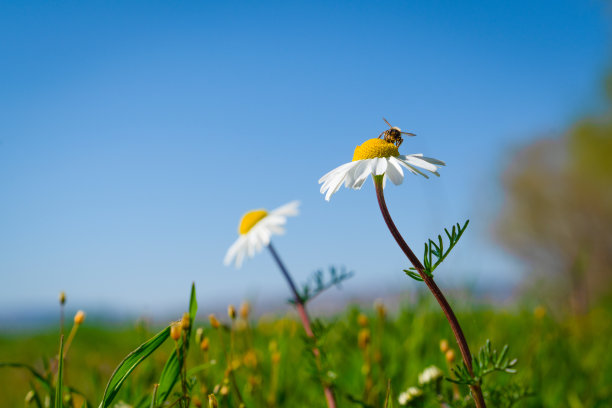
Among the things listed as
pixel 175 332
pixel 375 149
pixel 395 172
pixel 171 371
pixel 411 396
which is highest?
pixel 375 149

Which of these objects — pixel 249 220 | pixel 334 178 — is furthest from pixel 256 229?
pixel 334 178

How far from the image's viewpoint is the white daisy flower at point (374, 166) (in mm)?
1447

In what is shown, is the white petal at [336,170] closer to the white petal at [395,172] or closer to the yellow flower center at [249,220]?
the white petal at [395,172]

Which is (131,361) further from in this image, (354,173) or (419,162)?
(419,162)

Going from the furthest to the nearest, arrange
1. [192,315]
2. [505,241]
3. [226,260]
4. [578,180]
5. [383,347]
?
[505,241] → [578,180] → [383,347] → [226,260] → [192,315]

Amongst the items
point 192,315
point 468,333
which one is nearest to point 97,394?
point 192,315

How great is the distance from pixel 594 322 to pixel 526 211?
15750mm

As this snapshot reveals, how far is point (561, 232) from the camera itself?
2002 cm

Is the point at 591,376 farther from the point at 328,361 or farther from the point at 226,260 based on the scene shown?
the point at 226,260

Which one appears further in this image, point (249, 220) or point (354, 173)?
point (249, 220)

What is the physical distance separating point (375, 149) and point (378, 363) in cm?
173

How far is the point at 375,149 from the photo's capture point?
1.59 meters

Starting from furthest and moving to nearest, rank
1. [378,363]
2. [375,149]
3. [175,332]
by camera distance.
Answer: [378,363], [175,332], [375,149]

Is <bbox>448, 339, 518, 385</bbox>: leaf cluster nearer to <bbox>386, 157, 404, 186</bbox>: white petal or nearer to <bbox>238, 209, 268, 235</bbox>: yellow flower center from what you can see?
<bbox>386, 157, 404, 186</bbox>: white petal
